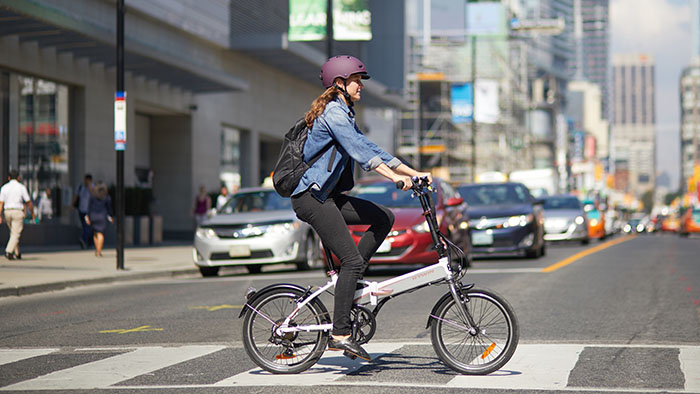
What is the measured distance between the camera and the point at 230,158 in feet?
133

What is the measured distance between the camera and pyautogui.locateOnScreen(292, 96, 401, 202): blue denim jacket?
6.45 meters

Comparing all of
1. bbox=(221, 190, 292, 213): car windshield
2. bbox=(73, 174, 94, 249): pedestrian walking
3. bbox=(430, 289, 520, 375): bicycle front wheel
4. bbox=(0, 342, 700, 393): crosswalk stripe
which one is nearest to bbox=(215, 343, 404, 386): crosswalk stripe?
bbox=(0, 342, 700, 393): crosswalk stripe

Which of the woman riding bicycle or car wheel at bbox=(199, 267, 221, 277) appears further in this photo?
car wheel at bbox=(199, 267, 221, 277)

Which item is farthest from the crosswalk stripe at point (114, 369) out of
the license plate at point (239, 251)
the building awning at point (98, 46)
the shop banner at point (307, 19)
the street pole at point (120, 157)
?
the shop banner at point (307, 19)

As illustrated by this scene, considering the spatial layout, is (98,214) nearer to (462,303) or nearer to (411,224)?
(411,224)

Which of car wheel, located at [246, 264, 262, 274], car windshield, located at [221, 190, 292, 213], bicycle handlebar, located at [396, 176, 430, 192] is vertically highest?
bicycle handlebar, located at [396, 176, 430, 192]

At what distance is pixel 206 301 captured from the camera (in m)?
12.5

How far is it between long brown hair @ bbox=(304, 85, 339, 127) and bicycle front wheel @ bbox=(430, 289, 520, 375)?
4.72 feet

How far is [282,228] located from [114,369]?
1031cm

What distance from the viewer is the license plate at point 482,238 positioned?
2083cm

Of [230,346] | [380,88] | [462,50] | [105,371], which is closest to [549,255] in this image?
[230,346]

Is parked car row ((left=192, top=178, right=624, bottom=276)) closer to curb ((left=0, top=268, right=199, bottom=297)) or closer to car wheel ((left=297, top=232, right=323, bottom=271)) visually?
car wheel ((left=297, top=232, right=323, bottom=271))

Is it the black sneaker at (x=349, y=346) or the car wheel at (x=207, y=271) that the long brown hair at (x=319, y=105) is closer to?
the black sneaker at (x=349, y=346)

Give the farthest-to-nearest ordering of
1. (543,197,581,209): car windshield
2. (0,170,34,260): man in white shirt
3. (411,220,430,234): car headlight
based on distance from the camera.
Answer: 1. (543,197,581,209): car windshield
2. (0,170,34,260): man in white shirt
3. (411,220,430,234): car headlight
